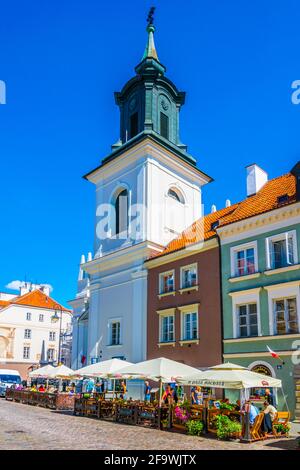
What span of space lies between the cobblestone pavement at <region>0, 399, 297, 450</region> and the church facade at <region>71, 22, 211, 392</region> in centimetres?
1153

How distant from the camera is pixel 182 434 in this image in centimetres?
1691

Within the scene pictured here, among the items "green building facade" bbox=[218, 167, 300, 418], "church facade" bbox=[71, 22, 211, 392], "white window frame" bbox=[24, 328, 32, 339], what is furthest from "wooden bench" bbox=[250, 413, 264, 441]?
"white window frame" bbox=[24, 328, 32, 339]

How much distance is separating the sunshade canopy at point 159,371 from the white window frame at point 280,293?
4334 millimetres

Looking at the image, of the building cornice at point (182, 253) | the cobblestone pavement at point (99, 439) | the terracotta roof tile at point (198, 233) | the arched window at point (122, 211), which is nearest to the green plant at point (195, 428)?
the cobblestone pavement at point (99, 439)

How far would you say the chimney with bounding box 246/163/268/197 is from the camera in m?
28.6

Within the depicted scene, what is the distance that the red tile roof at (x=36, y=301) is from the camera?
219 ft

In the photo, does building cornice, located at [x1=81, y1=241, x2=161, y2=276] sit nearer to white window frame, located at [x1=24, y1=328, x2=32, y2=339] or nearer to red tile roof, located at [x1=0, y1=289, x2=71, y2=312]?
red tile roof, located at [x1=0, y1=289, x2=71, y2=312]

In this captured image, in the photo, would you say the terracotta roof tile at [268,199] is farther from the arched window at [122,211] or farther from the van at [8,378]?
the van at [8,378]

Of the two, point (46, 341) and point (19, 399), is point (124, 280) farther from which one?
point (46, 341)

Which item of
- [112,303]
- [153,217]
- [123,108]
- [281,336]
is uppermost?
[123,108]

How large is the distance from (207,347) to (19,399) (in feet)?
51.3

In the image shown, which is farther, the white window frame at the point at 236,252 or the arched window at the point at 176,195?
the arched window at the point at 176,195
